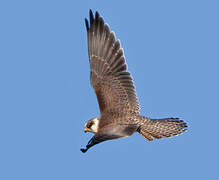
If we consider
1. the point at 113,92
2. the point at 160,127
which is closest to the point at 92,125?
the point at 113,92

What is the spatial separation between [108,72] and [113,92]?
0.41 meters

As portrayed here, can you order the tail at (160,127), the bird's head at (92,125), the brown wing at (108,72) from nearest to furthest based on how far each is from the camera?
the tail at (160,127) → the bird's head at (92,125) → the brown wing at (108,72)

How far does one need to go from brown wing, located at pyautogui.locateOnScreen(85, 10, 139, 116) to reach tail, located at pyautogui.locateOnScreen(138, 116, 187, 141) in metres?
0.33

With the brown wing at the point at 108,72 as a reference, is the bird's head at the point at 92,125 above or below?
below

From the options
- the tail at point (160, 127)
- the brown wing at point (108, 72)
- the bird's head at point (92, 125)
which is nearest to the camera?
the tail at point (160, 127)

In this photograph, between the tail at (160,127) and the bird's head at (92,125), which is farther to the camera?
the bird's head at (92,125)

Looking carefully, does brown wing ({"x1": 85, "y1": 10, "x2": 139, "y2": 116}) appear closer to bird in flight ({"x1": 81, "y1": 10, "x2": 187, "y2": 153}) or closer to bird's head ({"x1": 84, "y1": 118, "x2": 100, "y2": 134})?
bird in flight ({"x1": 81, "y1": 10, "x2": 187, "y2": 153})

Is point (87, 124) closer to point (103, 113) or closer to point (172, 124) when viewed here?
point (103, 113)

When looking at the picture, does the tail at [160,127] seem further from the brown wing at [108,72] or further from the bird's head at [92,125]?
the bird's head at [92,125]

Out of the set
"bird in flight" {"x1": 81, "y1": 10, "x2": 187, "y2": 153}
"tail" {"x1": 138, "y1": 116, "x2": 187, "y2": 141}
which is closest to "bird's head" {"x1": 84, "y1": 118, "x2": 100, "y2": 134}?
"bird in flight" {"x1": 81, "y1": 10, "x2": 187, "y2": 153}

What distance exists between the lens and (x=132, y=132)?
8867 millimetres

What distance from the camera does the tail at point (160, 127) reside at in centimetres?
954

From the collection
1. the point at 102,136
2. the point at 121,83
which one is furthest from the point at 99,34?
the point at 102,136

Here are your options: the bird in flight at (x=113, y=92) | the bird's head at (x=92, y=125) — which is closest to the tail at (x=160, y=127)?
the bird in flight at (x=113, y=92)
